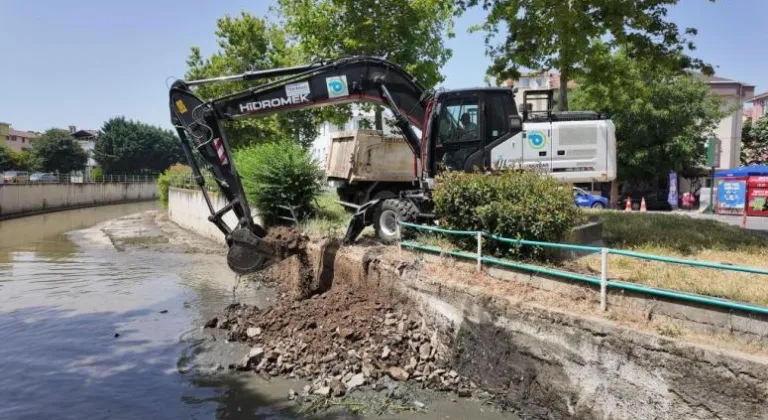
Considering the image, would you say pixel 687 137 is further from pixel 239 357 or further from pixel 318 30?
pixel 239 357

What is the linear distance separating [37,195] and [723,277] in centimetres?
4127

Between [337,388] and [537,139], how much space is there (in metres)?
7.42

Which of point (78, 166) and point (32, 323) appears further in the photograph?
point (78, 166)

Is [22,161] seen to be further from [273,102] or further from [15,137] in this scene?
[273,102]

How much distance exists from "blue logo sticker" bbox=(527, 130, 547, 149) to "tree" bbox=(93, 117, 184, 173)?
204ft

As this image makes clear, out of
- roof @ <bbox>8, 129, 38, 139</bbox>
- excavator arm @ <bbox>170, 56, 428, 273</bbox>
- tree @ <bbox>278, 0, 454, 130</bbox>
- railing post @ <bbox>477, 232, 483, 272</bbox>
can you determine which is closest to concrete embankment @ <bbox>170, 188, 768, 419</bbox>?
railing post @ <bbox>477, 232, 483, 272</bbox>

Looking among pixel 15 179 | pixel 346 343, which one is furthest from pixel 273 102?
pixel 15 179

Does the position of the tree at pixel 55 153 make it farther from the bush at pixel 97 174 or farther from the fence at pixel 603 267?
the fence at pixel 603 267

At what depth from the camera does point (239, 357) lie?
313 inches

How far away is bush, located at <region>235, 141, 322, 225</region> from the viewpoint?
1383 centimetres

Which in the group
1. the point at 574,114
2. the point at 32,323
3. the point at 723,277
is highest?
the point at 574,114

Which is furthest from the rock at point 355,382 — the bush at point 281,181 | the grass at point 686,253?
the bush at point 281,181

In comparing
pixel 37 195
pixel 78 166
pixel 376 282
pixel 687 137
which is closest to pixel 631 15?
pixel 376 282

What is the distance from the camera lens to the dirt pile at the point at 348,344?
6.85 meters
